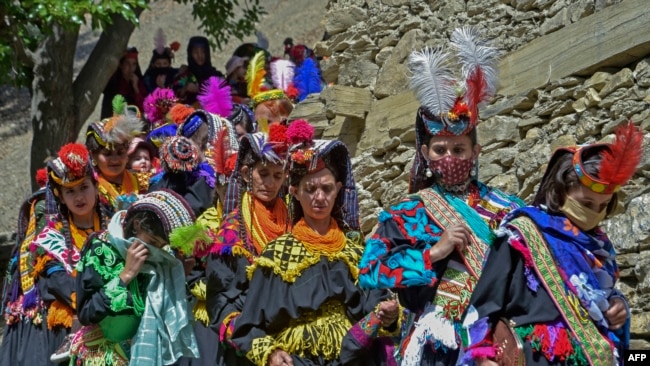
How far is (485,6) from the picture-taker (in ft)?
27.7

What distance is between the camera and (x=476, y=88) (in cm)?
583

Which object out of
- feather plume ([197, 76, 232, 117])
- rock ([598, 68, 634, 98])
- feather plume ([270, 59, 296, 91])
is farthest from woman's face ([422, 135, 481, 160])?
feather plume ([270, 59, 296, 91])

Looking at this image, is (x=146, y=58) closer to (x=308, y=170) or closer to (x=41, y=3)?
(x=41, y=3)

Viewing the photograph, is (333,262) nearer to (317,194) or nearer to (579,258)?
(317,194)

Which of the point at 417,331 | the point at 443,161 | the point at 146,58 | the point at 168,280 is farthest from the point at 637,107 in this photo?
the point at 146,58

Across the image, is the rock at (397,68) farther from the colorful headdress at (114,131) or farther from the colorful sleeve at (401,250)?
the colorful sleeve at (401,250)

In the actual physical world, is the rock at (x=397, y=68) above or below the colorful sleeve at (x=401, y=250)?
above

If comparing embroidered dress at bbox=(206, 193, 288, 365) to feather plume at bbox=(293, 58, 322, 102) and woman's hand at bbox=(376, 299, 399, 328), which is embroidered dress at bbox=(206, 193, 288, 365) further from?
feather plume at bbox=(293, 58, 322, 102)

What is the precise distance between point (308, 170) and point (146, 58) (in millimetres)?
20185

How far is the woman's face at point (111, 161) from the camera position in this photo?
310 inches

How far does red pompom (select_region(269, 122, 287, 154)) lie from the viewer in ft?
20.1

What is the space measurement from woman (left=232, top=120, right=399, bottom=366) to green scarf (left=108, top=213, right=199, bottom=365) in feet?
1.54

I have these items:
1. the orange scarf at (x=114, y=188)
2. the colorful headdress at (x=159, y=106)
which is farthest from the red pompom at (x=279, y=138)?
the colorful headdress at (x=159, y=106)

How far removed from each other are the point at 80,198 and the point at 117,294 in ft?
3.66
